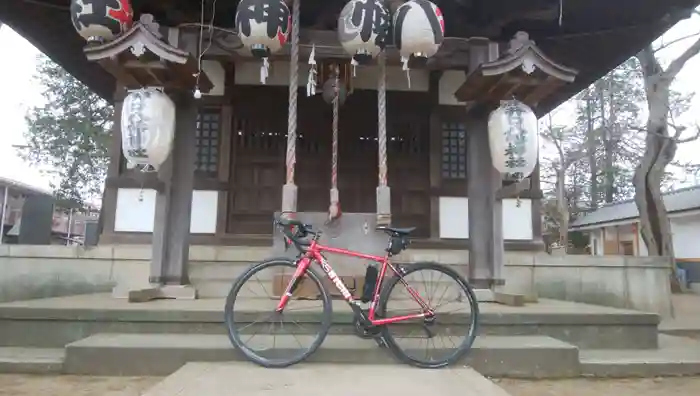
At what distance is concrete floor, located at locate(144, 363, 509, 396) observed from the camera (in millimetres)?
2674

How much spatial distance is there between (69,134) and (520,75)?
59.0 ft

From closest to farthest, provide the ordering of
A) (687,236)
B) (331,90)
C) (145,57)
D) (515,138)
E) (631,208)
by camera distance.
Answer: (145,57), (515,138), (331,90), (687,236), (631,208)

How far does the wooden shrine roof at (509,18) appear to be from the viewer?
572cm

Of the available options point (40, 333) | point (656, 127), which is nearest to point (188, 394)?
point (40, 333)

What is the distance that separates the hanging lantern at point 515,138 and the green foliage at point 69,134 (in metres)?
15.7

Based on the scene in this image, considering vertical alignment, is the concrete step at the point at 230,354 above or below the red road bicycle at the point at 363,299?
below

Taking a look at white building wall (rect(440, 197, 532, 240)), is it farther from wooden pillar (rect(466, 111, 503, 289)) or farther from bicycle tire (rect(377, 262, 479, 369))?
bicycle tire (rect(377, 262, 479, 369))

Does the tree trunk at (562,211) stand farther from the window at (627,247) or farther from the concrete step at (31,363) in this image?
the concrete step at (31,363)

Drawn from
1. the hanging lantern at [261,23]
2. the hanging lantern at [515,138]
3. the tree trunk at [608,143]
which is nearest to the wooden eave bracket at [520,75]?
the hanging lantern at [515,138]

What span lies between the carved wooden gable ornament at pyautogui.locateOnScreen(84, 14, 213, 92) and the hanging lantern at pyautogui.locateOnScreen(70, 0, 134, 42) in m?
0.14

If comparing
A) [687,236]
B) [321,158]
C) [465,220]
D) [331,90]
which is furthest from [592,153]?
[331,90]

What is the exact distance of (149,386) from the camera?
124 inches

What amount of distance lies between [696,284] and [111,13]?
73.1ft

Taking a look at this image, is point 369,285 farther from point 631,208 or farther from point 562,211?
point 631,208
